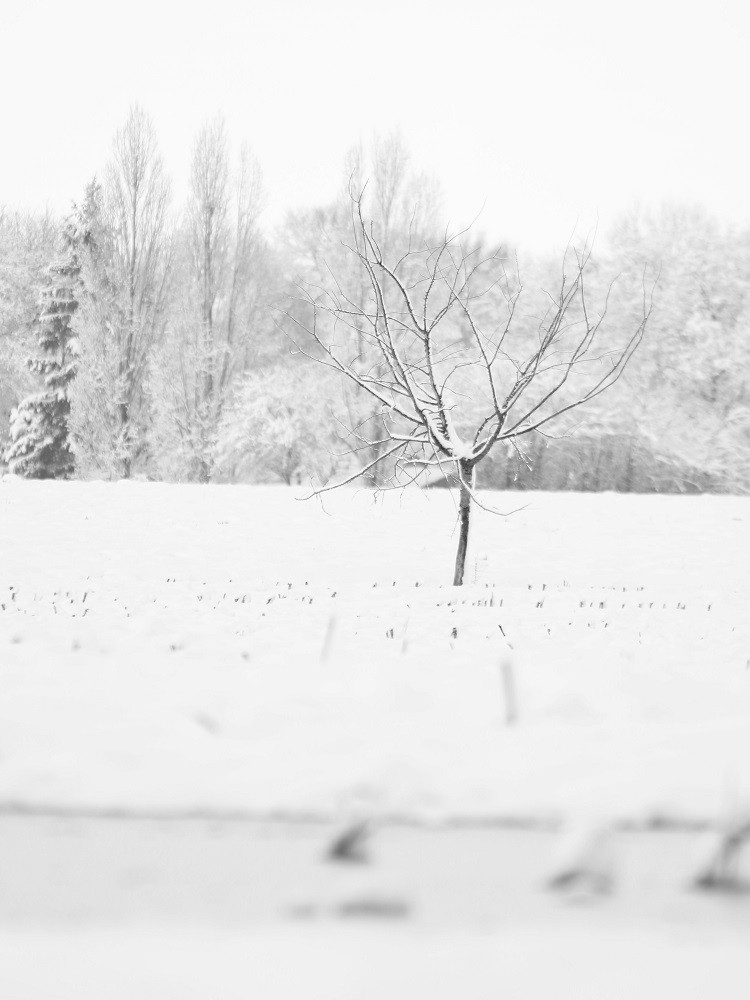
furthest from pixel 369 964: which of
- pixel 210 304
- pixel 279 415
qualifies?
pixel 210 304

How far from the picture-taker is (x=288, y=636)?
5.55 meters

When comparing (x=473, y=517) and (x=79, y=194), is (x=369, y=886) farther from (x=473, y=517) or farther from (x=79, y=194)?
(x=79, y=194)

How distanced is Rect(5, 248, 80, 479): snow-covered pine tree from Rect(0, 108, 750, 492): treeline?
121 inches

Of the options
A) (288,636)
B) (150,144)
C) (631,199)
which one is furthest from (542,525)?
(150,144)

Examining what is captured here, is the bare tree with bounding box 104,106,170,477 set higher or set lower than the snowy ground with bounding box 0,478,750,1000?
higher


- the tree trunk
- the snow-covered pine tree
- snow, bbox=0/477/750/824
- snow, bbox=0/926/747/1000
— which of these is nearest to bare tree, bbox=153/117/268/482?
the snow-covered pine tree

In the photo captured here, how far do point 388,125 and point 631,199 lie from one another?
841 cm

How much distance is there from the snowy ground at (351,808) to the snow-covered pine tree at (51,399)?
24.3 m

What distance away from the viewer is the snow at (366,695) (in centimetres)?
237

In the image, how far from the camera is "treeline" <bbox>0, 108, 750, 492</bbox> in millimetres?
20844

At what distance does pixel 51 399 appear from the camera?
28547 millimetres

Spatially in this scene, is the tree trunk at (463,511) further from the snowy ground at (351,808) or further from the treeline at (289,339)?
the treeline at (289,339)

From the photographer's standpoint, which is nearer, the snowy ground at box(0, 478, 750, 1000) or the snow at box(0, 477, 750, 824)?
the snowy ground at box(0, 478, 750, 1000)

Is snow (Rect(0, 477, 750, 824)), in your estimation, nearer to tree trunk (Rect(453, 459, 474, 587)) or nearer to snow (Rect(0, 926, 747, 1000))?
tree trunk (Rect(453, 459, 474, 587))
